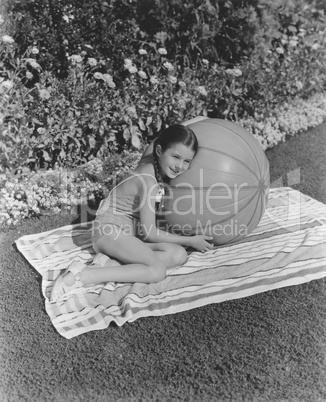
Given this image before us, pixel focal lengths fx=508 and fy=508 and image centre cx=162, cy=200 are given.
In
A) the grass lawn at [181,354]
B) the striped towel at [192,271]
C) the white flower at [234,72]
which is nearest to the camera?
the grass lawn at [181,354]

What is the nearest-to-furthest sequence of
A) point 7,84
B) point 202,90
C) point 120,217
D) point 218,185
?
1. point 218,185
2. point 120,217
3. point 7,84
4. point 202,90

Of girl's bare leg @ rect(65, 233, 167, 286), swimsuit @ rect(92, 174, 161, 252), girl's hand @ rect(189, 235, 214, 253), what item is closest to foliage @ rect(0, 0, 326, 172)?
swimsuit @ rect(92, 174, 161, 252)

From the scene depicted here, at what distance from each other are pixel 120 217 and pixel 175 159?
639 millimetres

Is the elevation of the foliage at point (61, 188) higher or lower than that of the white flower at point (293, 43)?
lower

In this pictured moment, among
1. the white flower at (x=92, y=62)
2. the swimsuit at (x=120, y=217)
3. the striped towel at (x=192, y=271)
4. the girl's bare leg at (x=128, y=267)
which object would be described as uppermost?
the white flower at (x=92, y=62)

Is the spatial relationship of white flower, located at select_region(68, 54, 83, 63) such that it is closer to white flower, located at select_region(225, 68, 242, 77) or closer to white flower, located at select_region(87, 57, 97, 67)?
white flower, located at select_region(87, 57, 97, 67)

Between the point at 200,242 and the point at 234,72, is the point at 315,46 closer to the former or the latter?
the point at 234,72

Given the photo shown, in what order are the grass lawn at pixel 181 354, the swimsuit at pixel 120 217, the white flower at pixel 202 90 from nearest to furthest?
the grass lawn at pixel 181 354, the swimsuit at pixel 120 217, the white flower at pixel 202 90

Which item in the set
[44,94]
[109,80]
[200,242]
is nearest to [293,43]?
[109,80]

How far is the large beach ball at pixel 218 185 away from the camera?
3.65 metres

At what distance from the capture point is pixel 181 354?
2902 millimetres

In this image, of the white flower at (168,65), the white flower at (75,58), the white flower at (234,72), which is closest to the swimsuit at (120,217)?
the white flower at (75,58)

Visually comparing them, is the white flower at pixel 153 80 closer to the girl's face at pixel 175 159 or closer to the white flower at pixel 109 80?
the white flower at pixel 109 80

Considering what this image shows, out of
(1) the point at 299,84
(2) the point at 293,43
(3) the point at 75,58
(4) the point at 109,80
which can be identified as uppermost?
(3) the point at 75,58
